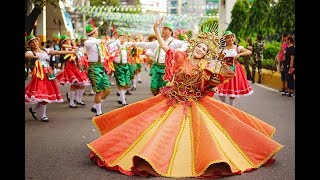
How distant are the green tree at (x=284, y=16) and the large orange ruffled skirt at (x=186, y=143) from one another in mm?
13583

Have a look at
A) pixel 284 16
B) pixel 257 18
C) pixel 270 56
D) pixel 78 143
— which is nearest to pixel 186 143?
pixel 78 143

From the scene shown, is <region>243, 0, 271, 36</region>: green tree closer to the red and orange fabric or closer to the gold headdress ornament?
the gold headdress ornament

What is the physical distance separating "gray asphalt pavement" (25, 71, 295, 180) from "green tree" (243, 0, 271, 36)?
9.92m

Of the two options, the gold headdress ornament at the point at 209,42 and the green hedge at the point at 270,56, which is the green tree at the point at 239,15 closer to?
the green hedge at the point at 270,56

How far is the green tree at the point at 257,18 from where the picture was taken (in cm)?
2405

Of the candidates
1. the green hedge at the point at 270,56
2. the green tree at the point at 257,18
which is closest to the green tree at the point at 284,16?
the green hedge at the point at 270,56

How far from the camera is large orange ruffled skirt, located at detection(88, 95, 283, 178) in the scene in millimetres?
6055

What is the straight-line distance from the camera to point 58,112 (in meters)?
12.4

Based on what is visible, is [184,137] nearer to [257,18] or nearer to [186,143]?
[186,143]

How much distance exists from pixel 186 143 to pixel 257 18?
20159 millimetres

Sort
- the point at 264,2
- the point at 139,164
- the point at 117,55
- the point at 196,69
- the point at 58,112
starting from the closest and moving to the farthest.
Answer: the point at 139,164
the point at 196,69
the point at 58,112
the point at 117,55
the point at 264,2
